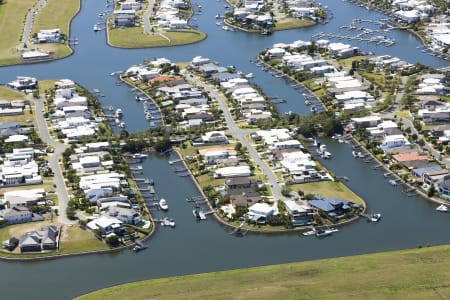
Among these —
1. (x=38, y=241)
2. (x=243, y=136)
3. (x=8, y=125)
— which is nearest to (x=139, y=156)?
(x=243, y=136)

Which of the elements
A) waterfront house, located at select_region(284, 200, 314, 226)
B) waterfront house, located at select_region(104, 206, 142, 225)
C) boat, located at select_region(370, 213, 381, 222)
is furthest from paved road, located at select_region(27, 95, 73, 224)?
boat, located at select_region(370, 213, 381, 222)

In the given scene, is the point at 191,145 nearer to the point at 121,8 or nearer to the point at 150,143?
the point at 150,143

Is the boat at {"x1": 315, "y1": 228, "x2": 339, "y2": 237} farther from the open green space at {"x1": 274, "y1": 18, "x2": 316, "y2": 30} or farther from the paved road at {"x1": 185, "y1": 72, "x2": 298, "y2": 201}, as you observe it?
the open green space at {"x1": 274, "y1": 18, "x2": 316, "y2": 30}

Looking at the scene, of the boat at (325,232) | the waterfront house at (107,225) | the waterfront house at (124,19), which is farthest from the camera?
the waterfront house at (124,19)

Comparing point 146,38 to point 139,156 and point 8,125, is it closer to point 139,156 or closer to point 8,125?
point 8,125

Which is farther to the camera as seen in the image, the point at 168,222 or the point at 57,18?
the point at 57,18

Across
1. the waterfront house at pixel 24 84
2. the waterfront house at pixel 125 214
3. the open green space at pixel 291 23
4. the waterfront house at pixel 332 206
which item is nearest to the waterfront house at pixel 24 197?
the waterfront house at pixel 125 214

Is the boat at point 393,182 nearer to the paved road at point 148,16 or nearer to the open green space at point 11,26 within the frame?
the open green space at point 11,26
